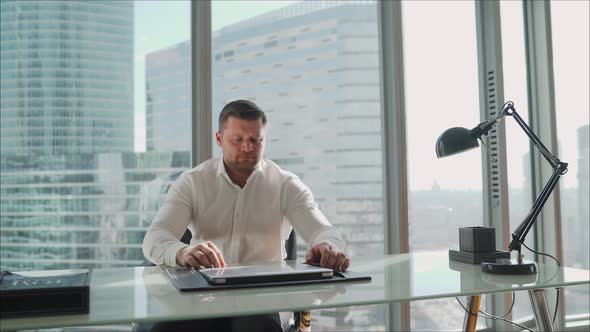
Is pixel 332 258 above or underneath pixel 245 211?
underneath

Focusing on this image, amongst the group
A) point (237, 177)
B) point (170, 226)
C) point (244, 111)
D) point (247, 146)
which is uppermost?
point (244, 111)

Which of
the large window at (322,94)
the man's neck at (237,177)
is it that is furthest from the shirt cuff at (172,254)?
the large window at (322,94)

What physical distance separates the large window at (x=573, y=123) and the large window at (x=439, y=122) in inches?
23.3

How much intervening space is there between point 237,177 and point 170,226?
0.39m

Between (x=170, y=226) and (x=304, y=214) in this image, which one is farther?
(x=304, y=214)

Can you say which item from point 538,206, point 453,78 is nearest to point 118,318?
point 538,206

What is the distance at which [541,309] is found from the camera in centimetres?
Answer: 141

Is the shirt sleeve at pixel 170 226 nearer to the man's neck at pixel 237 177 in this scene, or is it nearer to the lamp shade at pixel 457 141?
the man's neck at pixel 237 177

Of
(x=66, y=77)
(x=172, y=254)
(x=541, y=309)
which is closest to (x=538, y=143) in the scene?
(x=541, y=309)

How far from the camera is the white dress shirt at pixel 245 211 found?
6.44 ft

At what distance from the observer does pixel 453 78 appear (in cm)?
313

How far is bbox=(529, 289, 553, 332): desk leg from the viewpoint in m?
1.40

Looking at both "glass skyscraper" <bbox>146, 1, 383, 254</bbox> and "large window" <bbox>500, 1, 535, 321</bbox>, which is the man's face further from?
"large window" <bbox>500, 1, 535, 321</bbox>

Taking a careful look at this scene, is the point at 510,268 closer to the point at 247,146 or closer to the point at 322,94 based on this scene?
the point at 247,146
